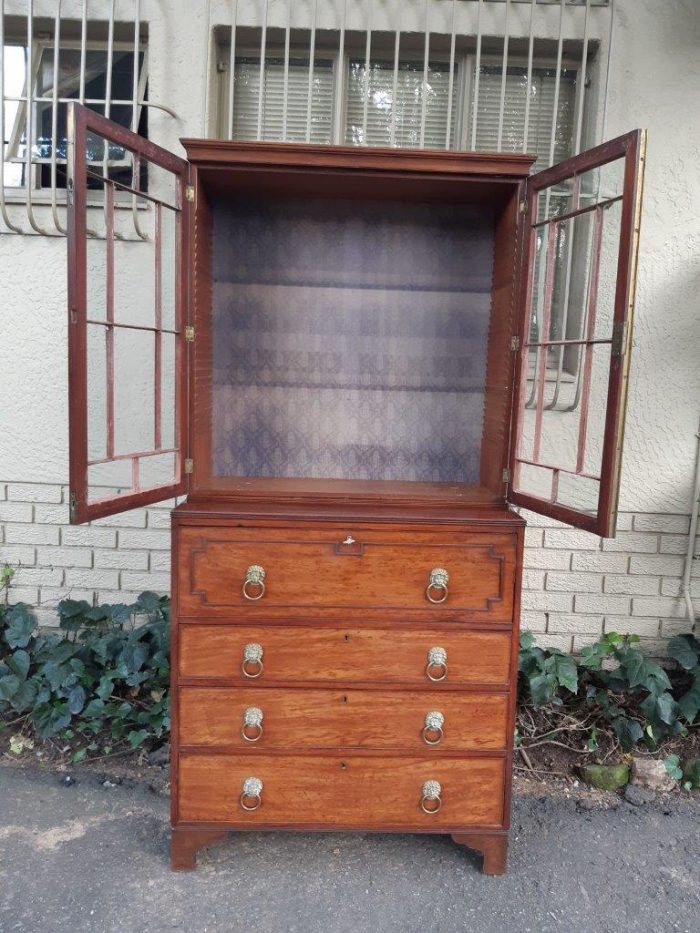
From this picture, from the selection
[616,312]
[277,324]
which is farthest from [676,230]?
[277,324]

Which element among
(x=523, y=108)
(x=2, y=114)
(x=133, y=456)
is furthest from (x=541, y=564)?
(x=2, y=114)

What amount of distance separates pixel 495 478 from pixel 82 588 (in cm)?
176

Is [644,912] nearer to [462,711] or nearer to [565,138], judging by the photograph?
[462,711]

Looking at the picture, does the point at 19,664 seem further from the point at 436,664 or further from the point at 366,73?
the point at 366,73

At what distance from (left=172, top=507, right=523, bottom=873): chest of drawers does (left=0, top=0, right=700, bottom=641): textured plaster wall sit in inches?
37.5

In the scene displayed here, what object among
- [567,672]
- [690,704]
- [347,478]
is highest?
[347,478]

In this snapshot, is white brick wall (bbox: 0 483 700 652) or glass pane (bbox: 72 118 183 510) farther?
white brick wall (bbox: 0 483 700 652)

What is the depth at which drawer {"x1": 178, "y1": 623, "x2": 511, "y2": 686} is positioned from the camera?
182 centimetres

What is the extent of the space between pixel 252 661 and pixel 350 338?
3.40ft

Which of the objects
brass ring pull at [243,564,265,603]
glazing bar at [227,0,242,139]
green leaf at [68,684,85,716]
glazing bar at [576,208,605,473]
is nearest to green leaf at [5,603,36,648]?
green leaf at [68,684,85,716]

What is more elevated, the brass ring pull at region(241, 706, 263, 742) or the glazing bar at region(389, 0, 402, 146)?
the glazing bar at region(389, 0, 402, 146)

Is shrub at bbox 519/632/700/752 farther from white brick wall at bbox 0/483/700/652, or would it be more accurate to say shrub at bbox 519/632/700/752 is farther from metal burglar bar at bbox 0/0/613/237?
metal burglar bar at bbox 0/0/613/237

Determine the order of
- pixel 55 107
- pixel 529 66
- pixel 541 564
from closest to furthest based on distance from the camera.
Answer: pixel 529 66, pixel 55 107, pixel 541 564

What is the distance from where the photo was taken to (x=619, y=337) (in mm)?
1558
